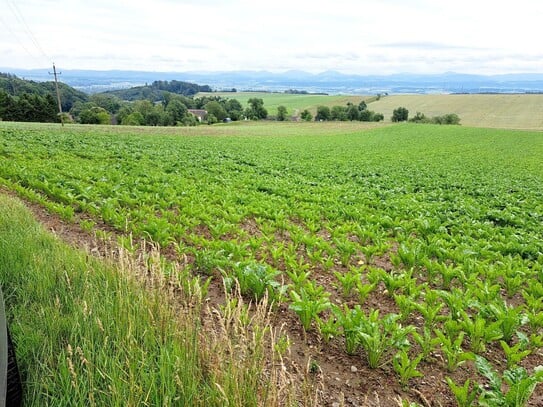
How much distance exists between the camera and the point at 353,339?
3783 millimetres

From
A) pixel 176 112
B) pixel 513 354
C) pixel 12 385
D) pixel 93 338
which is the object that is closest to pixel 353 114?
pixel 176 112

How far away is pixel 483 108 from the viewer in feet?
331

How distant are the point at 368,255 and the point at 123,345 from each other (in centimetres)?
466

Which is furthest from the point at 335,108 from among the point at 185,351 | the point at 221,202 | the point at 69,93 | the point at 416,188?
the point at 185,351

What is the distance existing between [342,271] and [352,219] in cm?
339

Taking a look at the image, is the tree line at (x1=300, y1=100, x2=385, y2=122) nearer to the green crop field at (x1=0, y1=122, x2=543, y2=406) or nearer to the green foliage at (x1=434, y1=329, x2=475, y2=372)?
the green crop field at (x1=0, y1=122, x2=543, y2=406)

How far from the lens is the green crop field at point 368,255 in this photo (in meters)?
3.70

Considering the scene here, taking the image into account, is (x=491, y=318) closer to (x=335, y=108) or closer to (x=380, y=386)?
(x=380, y=386)

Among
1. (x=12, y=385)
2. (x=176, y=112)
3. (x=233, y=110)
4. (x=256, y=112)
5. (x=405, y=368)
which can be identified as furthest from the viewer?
(x=233, y=110)

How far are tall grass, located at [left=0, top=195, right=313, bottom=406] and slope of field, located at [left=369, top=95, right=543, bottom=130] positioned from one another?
82633mm

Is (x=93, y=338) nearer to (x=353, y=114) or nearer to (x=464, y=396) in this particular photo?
(x=464, y=396)

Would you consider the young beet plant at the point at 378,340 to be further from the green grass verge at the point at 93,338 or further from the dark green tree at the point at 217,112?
the dark green tree at the point at 217,112

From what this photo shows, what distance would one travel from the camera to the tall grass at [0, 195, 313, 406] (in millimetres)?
2465

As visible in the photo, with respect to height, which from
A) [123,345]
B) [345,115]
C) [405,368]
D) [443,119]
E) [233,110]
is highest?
[123,345]
